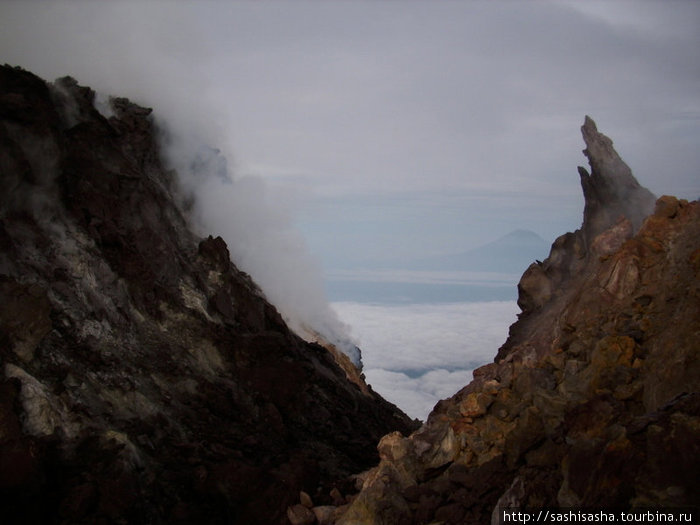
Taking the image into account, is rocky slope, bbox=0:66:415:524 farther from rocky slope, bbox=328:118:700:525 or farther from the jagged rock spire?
the jagged rock spire

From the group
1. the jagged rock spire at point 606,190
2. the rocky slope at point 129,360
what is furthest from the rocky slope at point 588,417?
the rocky slope at point 129,360

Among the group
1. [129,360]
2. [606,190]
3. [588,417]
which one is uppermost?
[606,190]

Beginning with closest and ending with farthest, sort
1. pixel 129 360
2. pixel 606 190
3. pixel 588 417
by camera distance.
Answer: pixel 588 417 < pixel 129 360 < pixel 606 190

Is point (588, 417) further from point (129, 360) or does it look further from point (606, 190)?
point (606, 190)

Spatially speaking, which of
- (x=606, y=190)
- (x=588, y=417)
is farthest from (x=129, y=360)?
(x=606, y=190)

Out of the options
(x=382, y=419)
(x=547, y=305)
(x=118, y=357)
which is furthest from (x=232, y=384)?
(x=547, y=305)

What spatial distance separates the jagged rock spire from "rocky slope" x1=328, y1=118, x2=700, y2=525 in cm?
368

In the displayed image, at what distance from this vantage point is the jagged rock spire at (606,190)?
23.6 m

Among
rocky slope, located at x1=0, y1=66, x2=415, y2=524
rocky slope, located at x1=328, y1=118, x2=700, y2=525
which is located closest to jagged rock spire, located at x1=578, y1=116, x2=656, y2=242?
rocky slope, located at x1=328, y1=118, x2=700, y2=525

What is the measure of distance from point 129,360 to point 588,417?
47.2 ft

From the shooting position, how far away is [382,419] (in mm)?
29500

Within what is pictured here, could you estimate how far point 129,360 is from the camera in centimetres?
2045

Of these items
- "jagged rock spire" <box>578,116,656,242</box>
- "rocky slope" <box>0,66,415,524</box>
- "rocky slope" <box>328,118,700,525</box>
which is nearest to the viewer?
"rocky slope" <box>328,118,700,525</box>

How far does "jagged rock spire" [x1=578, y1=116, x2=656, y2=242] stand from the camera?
23641 mm
